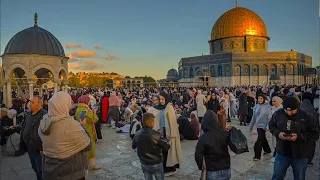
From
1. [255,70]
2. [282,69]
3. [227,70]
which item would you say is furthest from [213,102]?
[282,69]

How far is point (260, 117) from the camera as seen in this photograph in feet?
19.2

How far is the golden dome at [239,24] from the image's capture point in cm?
4429

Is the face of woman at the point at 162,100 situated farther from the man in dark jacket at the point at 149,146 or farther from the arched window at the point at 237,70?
the arched window at the point at 237,70

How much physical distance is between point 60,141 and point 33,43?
1224cm

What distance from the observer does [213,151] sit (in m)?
3.05

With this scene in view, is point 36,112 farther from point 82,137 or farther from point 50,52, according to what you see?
point 50,52

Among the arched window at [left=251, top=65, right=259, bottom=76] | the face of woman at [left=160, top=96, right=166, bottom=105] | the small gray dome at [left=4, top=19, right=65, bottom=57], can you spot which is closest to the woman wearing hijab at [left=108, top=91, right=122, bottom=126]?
the small gray dome at [left=4, top=19, right=65, bottom=57]

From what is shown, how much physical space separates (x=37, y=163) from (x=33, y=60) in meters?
10.4

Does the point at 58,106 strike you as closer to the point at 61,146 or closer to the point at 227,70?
the point at 61,146

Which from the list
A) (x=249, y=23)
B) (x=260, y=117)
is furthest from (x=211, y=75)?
(x=260, y=117)

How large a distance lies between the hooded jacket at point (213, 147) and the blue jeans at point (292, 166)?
1046mm

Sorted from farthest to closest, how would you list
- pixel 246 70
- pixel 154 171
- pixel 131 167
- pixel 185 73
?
pixel 185 73
pixel 246 70
pixel 131 167
pixel 154 171

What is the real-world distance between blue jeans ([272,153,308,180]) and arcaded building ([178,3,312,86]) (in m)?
37.5

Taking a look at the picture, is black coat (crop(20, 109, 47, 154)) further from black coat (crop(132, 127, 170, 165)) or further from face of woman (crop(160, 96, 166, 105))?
face of woman (crop(160, 96, 166, 105))
